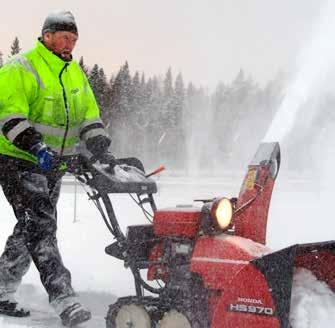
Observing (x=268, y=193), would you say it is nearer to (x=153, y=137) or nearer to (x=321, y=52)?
(x=321, y=52)

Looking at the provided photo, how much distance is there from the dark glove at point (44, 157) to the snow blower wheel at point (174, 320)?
1.06 m

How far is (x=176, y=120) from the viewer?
6906 centimetres

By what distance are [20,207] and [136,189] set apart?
764mm

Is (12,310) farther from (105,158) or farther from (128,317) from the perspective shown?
(105,158)

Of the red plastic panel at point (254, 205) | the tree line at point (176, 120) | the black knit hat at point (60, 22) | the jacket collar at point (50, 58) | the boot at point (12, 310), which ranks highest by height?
the tree line at point (176, 120)

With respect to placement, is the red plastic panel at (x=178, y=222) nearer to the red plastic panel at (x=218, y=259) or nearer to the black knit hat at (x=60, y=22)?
the red plastic panel at (x=218, y=259)

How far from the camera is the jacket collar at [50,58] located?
4199 millimetres

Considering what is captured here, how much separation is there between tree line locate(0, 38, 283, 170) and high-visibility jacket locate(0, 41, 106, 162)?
159ft

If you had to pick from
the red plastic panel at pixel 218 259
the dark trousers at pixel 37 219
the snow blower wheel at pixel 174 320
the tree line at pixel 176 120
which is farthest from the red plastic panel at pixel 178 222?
the tree line at pixel 176 120

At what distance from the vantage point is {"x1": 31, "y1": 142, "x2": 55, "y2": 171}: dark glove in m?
3.71

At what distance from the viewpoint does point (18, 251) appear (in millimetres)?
4410

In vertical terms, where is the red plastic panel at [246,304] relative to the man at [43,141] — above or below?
below

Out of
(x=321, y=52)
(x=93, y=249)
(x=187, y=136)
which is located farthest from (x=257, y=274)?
(x=187, y=136)

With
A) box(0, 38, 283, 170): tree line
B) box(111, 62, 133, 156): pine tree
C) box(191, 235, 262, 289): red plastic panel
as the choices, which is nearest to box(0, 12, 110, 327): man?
box(191, 235, 262, 289): red plastic panel
